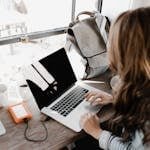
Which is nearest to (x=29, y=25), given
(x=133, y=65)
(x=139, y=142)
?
(x=133, y=65)

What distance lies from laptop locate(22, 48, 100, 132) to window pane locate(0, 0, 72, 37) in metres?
0.40

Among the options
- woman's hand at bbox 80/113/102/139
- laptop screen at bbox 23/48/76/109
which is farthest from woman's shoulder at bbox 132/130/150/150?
laptop screen at bbox 23/48/76/109

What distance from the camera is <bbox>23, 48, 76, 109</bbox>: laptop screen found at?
1171 mm

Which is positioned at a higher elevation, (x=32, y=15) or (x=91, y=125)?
(x=32, y=15)

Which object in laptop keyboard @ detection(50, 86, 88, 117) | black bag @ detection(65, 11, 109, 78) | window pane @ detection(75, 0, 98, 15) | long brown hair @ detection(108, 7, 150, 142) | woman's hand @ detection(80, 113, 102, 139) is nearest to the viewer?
long brown hair @ detection(108, 7, 150, 142)

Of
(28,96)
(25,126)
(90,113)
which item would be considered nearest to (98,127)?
(90,113)

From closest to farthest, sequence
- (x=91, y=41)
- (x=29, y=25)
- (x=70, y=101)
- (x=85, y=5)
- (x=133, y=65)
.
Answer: (x=133, y=65) → (x=70, y=101) → (x=91, y=41) → (x=29, y=25) → (x=85, y=5)

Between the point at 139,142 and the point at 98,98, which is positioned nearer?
the point at 139,142

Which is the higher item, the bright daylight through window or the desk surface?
the bright daylight through window

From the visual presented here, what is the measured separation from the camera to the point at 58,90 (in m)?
1.29

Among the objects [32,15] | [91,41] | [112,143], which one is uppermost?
[32,15]

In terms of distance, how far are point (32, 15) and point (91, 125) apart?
2.97ft

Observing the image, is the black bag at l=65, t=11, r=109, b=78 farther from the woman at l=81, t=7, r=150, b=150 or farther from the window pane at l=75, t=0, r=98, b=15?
the woman at l=81, t=7, r=150, b=150

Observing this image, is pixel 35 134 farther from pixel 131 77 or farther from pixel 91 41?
pixel 91 41
